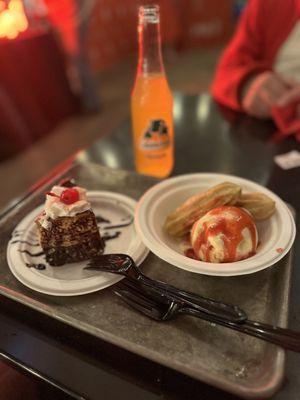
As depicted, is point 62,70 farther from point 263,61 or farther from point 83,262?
point 83,262

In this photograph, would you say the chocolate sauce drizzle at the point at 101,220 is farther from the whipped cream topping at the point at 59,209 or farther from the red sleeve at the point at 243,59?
the red sleeve at the point at 243,59

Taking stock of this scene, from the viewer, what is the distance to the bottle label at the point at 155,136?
2.35 feet

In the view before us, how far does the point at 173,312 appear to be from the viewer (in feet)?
1.48

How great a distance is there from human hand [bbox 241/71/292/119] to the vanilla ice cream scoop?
0.60 metres

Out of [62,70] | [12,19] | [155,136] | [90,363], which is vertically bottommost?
[62,70]

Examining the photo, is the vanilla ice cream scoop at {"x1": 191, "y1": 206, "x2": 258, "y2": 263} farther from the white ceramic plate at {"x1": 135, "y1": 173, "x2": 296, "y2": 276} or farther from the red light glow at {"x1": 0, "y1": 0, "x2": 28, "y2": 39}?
the red light glow at {"x1": 0, "y1": 0, "x2": 28, "y2": 39}

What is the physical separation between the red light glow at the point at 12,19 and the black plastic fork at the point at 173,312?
1.99 m

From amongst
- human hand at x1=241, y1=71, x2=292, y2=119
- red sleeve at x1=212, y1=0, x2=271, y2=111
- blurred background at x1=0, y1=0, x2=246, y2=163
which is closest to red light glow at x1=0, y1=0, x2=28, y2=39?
blurred background at x1=0, y1=0, x2=246, y2=163

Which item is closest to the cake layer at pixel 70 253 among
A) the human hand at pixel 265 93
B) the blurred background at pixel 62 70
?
the human hand at pixel 265 93

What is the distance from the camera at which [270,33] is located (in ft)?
3.75

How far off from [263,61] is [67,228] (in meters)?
1.01

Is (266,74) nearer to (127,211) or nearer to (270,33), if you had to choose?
(270,33)

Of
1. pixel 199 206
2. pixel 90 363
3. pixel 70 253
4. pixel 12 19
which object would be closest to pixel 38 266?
pixel 70 253

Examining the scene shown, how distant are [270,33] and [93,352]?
3.65 ft
